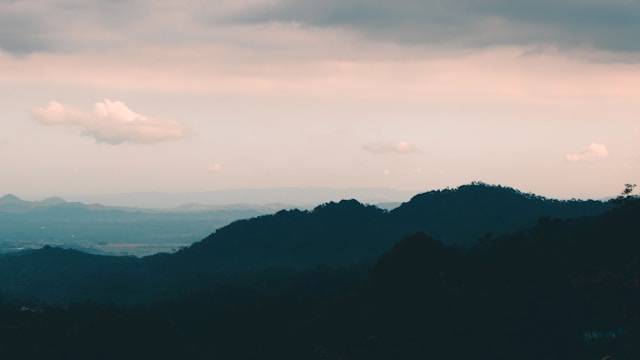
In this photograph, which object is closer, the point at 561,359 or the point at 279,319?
the point at 561,359

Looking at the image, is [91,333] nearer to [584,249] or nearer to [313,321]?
[313,321]

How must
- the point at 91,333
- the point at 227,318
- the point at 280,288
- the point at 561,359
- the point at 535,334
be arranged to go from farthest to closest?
the point at 280,288 → the point at 227,318 → the point at 91,333 → the point at 535,334 → the point at 561,359

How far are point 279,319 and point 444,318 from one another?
24.0 m

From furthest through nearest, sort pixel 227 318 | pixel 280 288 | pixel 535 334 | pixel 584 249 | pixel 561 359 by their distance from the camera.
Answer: pixel 280 288, pixel 584 249, pixel 227 318, pixel 535 334, pixel 561 359

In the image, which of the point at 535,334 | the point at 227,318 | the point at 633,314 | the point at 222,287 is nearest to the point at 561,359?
the point at 535,334

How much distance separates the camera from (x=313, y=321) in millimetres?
116062

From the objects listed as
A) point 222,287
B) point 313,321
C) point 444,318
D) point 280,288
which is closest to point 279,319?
point 313,321

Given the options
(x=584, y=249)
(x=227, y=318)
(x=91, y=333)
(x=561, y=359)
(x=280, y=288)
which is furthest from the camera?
(x=280, y=288)

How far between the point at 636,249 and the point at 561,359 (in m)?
36.2

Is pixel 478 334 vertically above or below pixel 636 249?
below

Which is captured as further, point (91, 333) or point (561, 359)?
point (91, 333)

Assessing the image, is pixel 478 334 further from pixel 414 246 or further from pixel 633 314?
pixel 414 246

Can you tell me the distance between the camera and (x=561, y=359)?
98500 mm

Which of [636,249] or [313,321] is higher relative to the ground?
[636,249]
